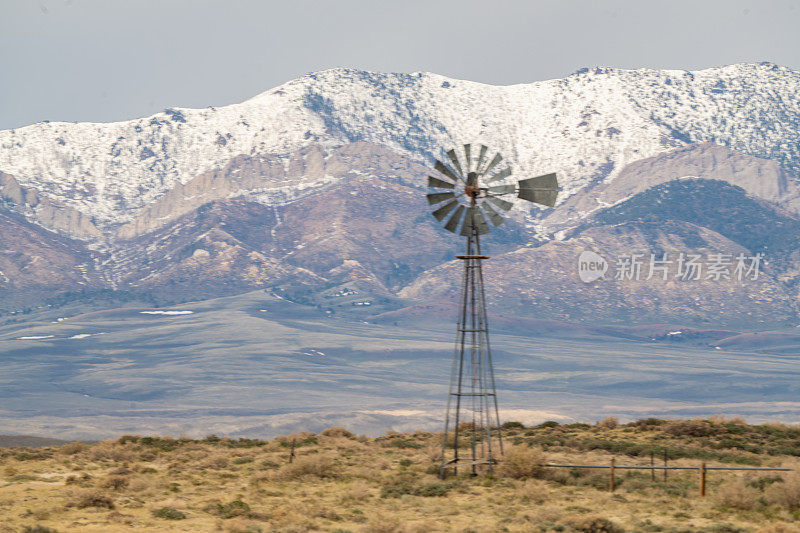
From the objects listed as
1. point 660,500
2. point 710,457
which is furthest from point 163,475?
point 710,457

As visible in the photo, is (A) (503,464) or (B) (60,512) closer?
(B) (60,512)

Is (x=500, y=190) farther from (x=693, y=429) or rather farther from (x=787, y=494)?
(x=693, y=429)

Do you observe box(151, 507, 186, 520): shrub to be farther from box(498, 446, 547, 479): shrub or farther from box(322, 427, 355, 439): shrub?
box(322, 427, 355, 439): shrub

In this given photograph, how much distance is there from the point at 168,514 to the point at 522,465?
13.6 meters

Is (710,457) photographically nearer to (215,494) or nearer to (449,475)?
(449,475)

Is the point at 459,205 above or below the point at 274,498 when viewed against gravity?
above

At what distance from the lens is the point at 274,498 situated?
1362 inches

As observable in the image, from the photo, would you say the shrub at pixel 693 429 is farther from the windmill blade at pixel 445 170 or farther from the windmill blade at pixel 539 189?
the windmill blade at pixel 445 170

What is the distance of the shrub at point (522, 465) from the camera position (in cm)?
3750

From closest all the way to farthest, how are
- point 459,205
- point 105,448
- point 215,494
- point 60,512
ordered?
point 60,512 < point 215,494 < point 459,205 < point 105,448

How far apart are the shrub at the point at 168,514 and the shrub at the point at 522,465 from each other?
12.8 m

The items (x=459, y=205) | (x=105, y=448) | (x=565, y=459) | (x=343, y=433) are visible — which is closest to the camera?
(x=459, y=205)

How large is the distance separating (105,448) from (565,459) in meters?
22.2

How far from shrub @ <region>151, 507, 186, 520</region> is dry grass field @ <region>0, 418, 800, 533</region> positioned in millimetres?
61
